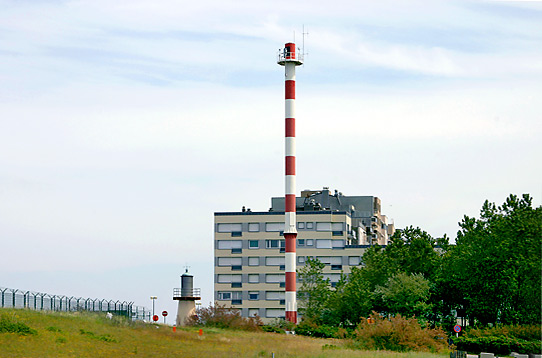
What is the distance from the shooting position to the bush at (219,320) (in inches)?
3364

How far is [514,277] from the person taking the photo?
240 ft

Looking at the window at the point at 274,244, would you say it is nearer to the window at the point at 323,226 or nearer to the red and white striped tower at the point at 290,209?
the window at the point at 323,226

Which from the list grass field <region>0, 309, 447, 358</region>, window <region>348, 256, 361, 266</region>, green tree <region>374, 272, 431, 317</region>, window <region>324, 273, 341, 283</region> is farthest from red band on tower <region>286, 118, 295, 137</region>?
window <region>324, 273, 341, 283</region>

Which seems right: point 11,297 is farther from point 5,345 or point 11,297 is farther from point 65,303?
point 5,345

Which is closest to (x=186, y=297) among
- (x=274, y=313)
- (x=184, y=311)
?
(x=184, y=311)

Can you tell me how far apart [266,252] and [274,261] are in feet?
6.20

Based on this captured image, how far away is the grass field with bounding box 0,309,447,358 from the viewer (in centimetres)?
4649

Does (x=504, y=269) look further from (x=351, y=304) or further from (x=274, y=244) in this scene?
(x=274, y=244)

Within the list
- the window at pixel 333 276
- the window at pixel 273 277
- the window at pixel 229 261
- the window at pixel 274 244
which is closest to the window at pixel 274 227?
the window at pixel 274 244

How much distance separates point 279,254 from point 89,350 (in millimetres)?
84574

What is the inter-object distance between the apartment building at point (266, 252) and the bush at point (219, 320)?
42.0m

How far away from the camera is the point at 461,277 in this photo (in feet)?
260

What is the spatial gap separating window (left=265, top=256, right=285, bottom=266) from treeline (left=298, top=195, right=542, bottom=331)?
37245 mm

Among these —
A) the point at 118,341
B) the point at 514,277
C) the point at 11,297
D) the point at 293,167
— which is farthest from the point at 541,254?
the point at 11,297
